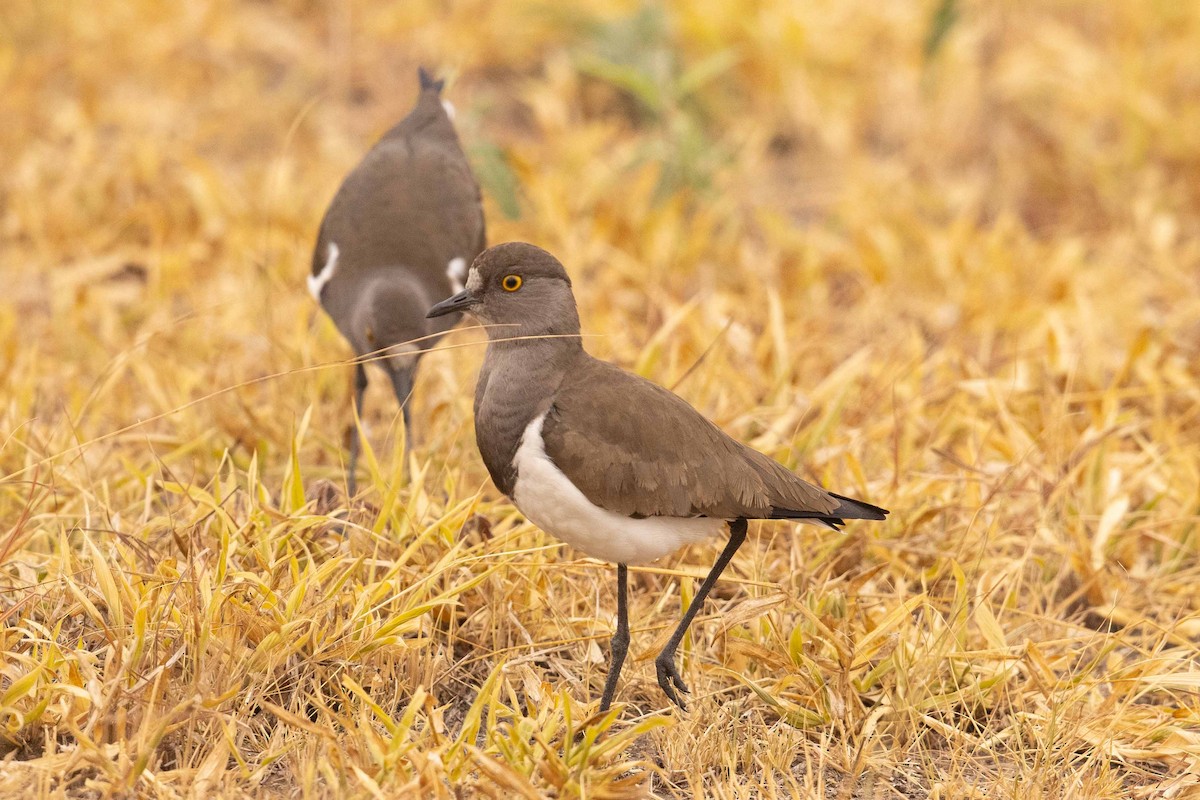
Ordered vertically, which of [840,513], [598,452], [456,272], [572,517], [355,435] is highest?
[456,272]

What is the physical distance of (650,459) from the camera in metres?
3.16

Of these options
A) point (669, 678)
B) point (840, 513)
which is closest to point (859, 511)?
point (840, 513)

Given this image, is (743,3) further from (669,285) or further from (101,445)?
(101,445)

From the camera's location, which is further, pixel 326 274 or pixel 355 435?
pixel 326 274

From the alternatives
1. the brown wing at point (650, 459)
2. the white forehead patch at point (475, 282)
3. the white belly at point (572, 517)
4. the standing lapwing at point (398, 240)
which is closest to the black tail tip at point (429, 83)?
the standing lapwing at point (398, 240)

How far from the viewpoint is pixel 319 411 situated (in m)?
4.69

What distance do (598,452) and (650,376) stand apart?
1792 mm

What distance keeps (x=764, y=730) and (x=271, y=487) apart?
6.13ft

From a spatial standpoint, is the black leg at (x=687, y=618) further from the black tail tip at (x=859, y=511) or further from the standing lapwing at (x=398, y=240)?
the standing lapwing at (x=398, y=240)

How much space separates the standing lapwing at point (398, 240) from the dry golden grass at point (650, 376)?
0.88 feet

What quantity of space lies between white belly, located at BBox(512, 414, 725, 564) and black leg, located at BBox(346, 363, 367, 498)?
1.24 m

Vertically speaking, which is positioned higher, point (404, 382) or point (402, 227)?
point (402, 227)

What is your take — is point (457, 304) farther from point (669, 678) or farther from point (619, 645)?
point (669, 678)

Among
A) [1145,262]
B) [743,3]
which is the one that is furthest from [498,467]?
[743,3]
